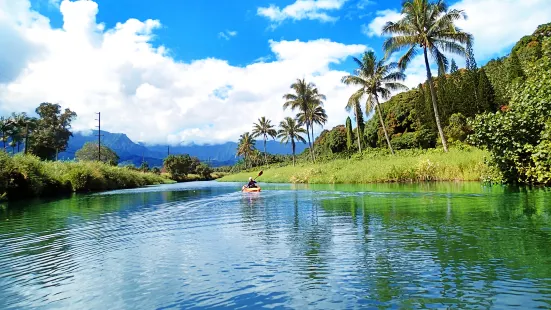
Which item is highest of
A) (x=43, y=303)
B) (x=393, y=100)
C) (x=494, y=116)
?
(x=393, y=100)

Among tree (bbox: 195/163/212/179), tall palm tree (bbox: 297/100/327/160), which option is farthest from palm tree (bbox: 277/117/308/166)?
tree (bbox: 195/163/212/179)

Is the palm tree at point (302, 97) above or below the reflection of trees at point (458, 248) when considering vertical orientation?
above

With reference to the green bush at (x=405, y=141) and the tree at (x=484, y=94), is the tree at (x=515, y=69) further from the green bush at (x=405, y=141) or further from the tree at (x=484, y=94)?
the green bush at (x=405, y=141)

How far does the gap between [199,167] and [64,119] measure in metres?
36.3

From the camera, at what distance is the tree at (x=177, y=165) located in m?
102

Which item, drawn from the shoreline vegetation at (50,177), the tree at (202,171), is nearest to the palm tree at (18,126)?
the shoreline vegetation at (50,177)

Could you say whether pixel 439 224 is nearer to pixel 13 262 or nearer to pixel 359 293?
pixel 359 293

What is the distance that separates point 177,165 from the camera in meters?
103

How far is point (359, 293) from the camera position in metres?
5.65

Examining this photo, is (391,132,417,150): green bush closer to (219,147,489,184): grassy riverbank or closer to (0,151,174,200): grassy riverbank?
(219,147,489,184): grassy riverbank

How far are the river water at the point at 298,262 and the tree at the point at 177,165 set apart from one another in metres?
90.1

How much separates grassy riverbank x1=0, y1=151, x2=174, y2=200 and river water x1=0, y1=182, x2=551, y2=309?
20695 mm

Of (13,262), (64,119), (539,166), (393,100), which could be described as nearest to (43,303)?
(13,262)

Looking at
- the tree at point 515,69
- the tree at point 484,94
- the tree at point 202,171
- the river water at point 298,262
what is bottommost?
the river water at point 298,262
